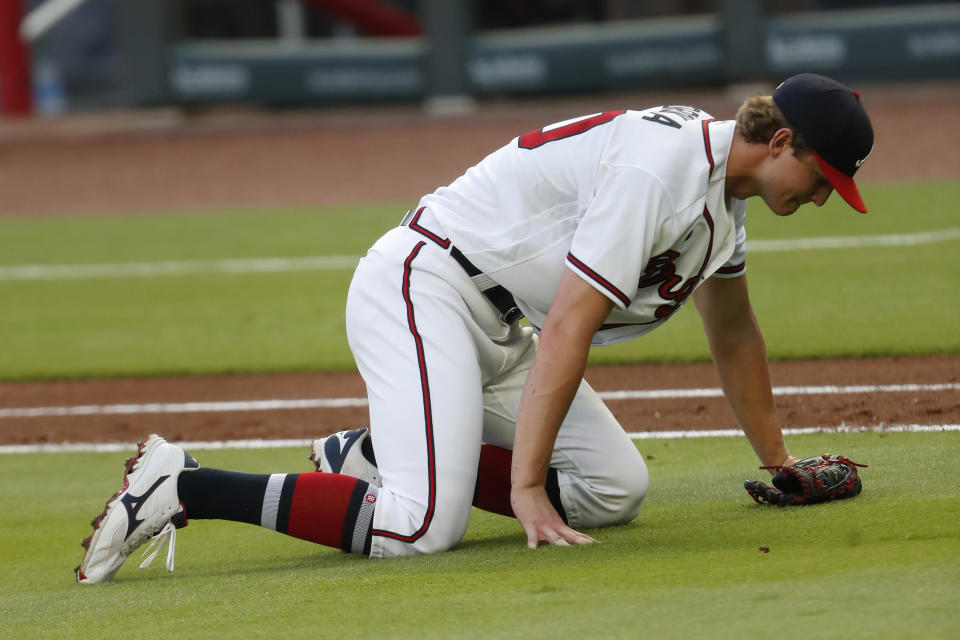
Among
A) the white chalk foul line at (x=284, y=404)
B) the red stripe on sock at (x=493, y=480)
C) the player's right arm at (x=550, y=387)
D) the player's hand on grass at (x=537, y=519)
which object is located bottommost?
the white chalk foul line at (x=284, y=404)

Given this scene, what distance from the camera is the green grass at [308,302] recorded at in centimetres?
650

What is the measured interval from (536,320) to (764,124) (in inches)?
31.3

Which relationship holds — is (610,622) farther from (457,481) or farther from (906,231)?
(906,231)

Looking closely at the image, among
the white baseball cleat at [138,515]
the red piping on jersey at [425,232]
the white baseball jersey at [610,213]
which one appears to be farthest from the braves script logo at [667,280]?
the white baseball cleat at [138,515]

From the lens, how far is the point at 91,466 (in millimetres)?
4836

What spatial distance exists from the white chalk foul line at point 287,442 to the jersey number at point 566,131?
1755 millimetres

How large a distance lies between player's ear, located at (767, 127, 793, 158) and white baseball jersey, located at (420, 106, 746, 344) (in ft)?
0.37

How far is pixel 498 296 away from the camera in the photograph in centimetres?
332

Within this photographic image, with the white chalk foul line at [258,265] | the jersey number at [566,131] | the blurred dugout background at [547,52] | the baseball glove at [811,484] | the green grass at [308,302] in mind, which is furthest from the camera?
the blurred dugout background at [547,52]

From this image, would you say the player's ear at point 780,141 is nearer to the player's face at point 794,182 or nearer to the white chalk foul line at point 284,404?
the player's face at point 794,182

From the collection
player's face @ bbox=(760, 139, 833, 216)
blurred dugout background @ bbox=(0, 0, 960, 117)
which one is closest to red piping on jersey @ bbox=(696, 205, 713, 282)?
player's face @ bbox=(760, 139, 833, 216)

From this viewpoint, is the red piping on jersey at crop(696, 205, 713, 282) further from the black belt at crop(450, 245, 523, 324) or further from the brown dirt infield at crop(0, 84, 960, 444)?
the brown dirt infield at crop(0, 84, 960, 444)

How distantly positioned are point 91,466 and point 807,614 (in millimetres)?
3322

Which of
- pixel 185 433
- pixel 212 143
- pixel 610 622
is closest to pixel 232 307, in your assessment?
pixel 185 433
